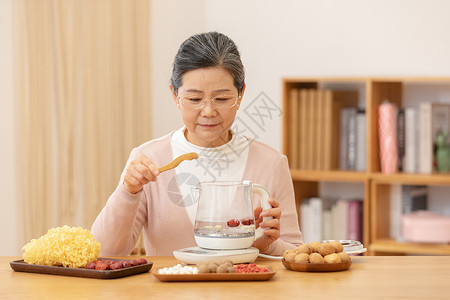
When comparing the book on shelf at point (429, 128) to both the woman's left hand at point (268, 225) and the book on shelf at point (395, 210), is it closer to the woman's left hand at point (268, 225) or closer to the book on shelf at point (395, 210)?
the book on shelf at point (395, 210)

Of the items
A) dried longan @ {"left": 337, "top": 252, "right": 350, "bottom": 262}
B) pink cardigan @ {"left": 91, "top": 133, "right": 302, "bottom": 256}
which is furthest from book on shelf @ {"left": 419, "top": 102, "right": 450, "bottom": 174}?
dried longan @ {"left": 337, "top": 252, "right": 350, "bottom": 262}

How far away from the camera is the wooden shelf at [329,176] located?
3.56m

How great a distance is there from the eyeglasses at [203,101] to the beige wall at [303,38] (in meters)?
1.92

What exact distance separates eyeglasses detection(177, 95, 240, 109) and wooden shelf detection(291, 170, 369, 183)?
1.71 metres

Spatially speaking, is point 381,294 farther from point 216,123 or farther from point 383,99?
point 383,99

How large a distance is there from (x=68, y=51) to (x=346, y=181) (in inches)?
65.1

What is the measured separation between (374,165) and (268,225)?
1.93m

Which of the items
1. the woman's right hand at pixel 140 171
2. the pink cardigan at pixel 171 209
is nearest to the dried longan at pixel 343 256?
the pink cardigan at pixel 171 209

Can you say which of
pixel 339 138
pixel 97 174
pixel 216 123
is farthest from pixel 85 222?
pixel 216 123

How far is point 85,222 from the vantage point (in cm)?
353

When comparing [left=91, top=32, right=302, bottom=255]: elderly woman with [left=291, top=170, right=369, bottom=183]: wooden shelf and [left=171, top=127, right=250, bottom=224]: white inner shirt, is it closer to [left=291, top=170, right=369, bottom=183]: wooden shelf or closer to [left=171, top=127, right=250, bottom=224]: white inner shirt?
[left=171, top=127, right=250, bottom=224]: white inner shirt

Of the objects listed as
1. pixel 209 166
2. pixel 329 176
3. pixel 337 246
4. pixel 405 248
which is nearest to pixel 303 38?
pixel 329 176

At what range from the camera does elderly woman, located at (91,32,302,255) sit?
191 cm

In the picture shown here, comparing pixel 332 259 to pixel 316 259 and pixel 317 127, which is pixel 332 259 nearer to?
pixel 316 259
